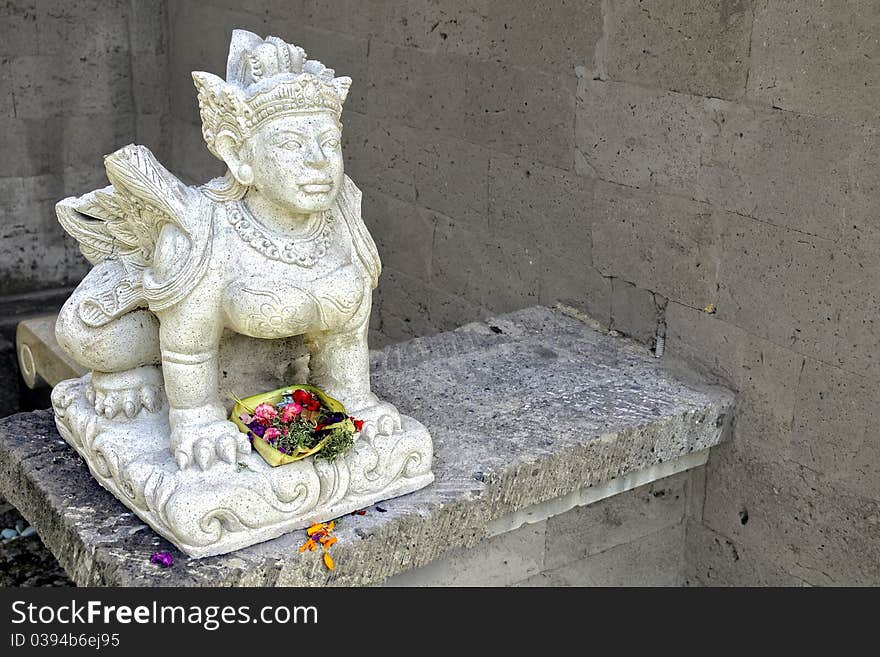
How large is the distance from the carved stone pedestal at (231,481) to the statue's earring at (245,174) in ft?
2.15

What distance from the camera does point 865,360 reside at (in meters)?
3.07

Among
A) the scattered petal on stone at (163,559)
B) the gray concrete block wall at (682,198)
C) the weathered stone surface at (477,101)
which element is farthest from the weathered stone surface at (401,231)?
the scattered petal on stone at (163,559)

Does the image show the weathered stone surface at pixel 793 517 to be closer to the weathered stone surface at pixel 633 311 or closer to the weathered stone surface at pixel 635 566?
the weathered stone surface at pixel 635 566

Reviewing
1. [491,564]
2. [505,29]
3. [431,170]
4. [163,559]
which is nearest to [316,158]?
[163,559]

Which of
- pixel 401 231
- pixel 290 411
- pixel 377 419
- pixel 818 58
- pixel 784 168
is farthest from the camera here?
pixel 401 231

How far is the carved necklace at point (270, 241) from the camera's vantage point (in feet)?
8.34

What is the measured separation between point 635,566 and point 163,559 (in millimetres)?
1869

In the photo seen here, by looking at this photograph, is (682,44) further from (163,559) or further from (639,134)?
(163,559)

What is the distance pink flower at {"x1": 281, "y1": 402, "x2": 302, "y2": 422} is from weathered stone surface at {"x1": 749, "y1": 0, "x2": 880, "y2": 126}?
1668 mm

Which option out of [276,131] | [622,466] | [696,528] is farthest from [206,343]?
[696,528]

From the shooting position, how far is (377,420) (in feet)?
9.09

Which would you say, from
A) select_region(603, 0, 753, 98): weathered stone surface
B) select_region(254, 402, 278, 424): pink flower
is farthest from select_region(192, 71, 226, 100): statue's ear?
select_region(603, 0, 753, 98): weathered stone surface

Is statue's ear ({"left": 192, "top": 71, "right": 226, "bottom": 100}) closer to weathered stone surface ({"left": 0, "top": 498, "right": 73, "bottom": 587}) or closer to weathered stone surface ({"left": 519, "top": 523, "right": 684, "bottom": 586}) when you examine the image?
weathered stone surface ({"left": 519, "top": 523, "right": 684, "bottom": 586})

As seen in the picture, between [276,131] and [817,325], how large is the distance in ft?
5.61
